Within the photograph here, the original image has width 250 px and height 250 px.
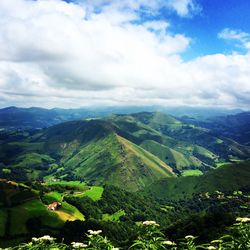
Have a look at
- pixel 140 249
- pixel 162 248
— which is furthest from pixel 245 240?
pixel 140 249

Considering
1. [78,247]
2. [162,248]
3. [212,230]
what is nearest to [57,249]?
[78,247]

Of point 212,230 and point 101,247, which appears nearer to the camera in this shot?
point 101,247

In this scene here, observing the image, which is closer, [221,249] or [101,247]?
[221,249]

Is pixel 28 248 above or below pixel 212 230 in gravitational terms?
above

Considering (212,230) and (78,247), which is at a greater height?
(78,247)

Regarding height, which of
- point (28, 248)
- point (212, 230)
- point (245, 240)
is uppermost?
point (245, 240)

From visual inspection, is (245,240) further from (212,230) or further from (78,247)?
(212,230)

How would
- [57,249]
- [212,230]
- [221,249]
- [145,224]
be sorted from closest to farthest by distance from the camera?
1. [221,249]
2. [57,249]
3. [145,224]
4. [212,230]

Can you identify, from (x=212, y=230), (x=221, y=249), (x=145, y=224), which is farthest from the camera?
(x=212, y=230)

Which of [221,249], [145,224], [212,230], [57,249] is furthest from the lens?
[212,230]
